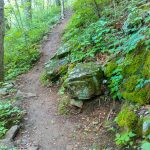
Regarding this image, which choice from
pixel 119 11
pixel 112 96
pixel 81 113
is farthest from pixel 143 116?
pixel 119 11

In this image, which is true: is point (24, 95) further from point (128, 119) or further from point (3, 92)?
point (128, 119)

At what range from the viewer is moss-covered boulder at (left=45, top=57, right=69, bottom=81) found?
790 centimetres

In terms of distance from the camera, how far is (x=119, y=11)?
28.0ft

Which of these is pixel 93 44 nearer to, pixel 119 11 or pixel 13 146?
pixel 119 11

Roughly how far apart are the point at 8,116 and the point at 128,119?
3.26m

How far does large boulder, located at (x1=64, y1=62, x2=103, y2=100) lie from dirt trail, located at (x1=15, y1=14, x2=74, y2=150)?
2.42ft

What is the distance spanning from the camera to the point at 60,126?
19.1 ft

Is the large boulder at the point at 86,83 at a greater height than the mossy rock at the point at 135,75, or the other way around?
the mossy rock at the point at 135,75

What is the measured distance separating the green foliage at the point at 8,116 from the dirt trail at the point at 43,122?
0.24 m

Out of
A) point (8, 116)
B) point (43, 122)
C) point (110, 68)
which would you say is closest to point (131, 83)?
point (110, 68)

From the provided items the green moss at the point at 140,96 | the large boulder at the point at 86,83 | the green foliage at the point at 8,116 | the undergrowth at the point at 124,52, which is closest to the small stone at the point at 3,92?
the green foliage at the point at 8,116

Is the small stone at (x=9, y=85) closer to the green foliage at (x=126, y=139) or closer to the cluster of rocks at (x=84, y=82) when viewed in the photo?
the cluster of rocks at (x=84, y=82)

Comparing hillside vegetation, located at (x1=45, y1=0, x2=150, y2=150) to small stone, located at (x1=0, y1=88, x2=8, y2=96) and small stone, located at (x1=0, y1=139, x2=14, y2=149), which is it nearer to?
small stone, located at (x1=0, y1=88, x2=8, y2=96)

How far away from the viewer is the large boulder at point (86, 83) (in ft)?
19.6
